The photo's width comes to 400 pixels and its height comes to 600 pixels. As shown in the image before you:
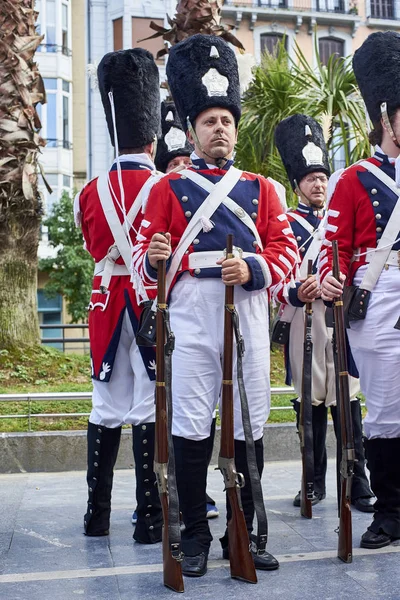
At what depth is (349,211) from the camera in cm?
498

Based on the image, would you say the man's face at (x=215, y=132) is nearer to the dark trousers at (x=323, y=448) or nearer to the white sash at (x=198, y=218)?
the white sash at (x=198, y=218)

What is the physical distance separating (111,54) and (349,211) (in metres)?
1.69

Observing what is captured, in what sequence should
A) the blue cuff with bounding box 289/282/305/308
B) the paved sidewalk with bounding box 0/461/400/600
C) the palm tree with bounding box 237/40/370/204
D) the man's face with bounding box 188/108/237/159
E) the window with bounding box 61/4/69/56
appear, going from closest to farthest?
the paved sidewalk with bounding box 0/461/400/600 → the man's face with bounding box 188/108/237/159 → the blue cuff with bounding box 289/282/305/308 → the palm tree with bounding box 237/40/370/204 → the window with bounding box 61/4/69/56

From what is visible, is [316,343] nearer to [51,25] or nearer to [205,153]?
[205,153]

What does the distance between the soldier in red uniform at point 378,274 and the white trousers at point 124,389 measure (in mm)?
1065

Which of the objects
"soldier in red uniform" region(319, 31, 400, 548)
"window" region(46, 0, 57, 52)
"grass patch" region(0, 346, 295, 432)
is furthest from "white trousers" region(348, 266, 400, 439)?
"window" region(46, 0, 57, 52)

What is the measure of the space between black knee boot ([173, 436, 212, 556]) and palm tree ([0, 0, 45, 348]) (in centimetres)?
546

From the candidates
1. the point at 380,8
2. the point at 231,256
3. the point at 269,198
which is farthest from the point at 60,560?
the point at 380,8

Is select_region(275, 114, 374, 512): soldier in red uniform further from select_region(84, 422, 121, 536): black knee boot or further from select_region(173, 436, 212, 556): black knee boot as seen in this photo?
select_region(173, 436, 212, 556): black knee boot

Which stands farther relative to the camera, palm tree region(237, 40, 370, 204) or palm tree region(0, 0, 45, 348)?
palm tree region(237, 40, 370, 204)

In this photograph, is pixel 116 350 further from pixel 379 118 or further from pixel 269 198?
pixel 379 118

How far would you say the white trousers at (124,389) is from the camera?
5.16 metres

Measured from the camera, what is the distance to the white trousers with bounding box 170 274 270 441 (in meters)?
4.53

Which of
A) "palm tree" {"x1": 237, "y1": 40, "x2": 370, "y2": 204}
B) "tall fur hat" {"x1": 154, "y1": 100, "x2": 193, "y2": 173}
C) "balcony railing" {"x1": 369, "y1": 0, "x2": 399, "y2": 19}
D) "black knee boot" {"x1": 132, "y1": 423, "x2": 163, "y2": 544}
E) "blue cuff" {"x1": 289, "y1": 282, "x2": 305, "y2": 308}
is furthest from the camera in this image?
"balcony railing" {"x1": 369, "y1": 0, "x2": 399, "y2": 19}
